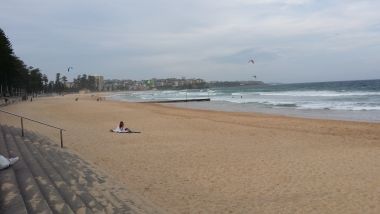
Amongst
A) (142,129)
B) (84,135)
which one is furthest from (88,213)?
(142,129)

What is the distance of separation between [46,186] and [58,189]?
19cm

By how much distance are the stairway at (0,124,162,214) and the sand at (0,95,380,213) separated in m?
0.53

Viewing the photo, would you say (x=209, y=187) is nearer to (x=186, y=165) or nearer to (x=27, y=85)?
(x=186, y=165)

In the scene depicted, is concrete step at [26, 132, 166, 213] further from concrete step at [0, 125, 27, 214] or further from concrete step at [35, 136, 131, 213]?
concrete step at [0, 125, 27, 214]

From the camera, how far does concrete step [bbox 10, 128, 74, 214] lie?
220 inches

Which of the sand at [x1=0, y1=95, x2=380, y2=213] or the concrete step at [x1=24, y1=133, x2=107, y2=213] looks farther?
the sand at [x1=0, y1=95, x2=380, y2=213]

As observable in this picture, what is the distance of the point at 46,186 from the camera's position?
659 centimetres

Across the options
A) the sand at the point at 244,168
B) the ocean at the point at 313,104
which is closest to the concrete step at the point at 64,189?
the sand at the point at 244,168

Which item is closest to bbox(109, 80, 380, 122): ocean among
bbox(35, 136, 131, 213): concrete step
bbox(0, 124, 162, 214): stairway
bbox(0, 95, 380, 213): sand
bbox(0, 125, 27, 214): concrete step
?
bbox(0, 95, 380, 213): sand

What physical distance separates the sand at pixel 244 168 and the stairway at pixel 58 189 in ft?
1.75

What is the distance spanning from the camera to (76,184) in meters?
7.20

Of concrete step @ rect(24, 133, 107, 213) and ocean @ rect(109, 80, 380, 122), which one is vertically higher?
concrete step @ rect(24, 133, 107, 213)

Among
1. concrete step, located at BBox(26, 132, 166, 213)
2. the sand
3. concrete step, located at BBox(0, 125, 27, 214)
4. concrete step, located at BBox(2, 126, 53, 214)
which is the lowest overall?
the sand

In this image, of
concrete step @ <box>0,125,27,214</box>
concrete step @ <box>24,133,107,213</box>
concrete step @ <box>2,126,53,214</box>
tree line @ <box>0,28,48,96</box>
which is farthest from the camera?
tree line @ <box>0,28,48,96</box>
